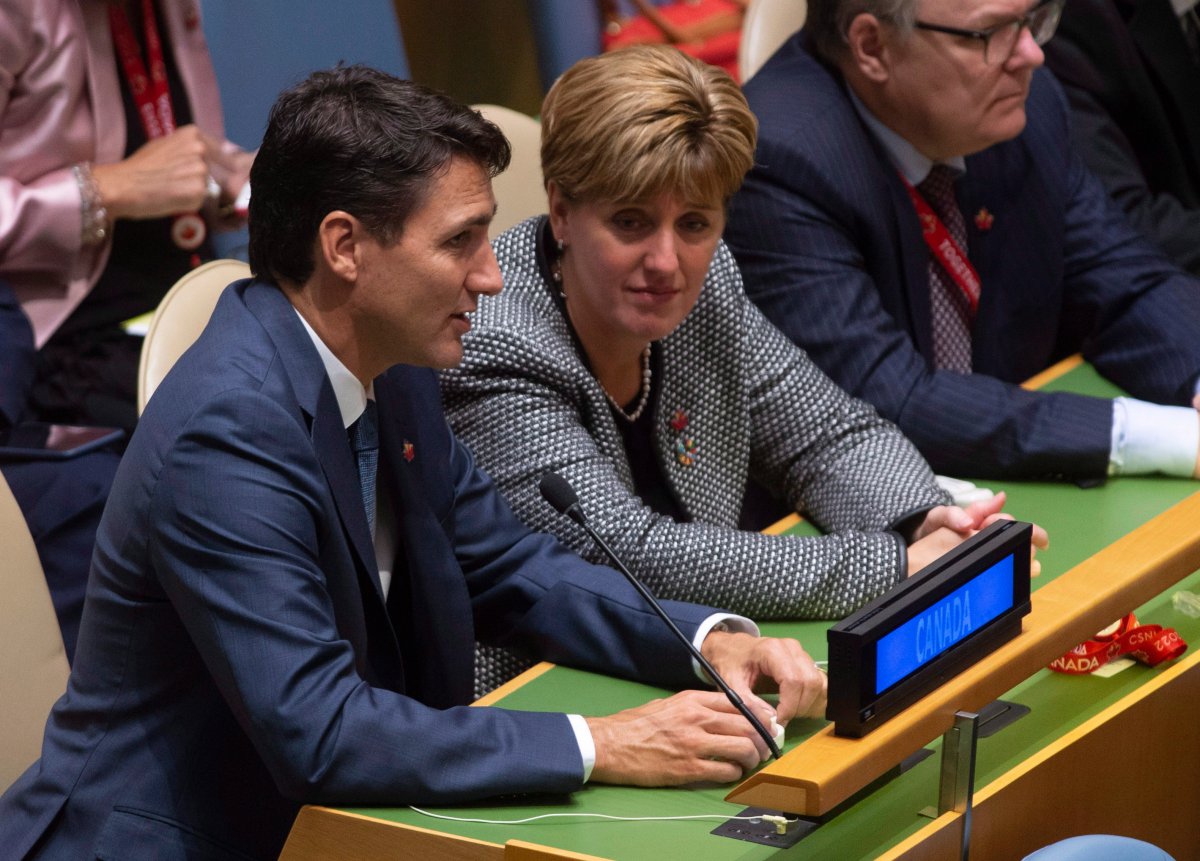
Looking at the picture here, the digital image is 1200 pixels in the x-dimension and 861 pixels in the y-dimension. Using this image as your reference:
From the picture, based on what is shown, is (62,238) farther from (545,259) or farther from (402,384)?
(402,384)

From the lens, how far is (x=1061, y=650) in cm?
147

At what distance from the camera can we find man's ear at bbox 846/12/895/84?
2549 millimetres

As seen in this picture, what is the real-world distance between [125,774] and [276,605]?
0.28m

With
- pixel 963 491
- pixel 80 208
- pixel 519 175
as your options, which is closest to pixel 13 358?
pixel 80 208

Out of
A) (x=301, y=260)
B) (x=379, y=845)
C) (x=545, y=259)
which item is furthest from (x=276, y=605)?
(x=545, y=259)

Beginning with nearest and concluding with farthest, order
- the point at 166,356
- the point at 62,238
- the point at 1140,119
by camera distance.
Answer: the point at 166,356 < the point at 62,238 < the point at 1140,119

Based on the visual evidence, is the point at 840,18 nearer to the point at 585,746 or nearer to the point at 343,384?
the point at 343,384

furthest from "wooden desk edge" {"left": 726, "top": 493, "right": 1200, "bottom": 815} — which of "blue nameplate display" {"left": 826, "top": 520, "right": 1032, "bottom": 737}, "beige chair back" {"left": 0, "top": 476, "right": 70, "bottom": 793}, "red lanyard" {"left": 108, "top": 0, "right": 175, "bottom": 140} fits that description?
"red lanyard" {"left": 108, "top": 0, "right": 175, "bottom": 140}

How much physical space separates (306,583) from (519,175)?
1.49 meters

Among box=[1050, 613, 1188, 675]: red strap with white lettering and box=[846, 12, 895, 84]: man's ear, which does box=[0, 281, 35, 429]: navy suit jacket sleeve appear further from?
box=[1050, 613, 1188, 675]: red strap with white lettering

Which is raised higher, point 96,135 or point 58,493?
point 96,135

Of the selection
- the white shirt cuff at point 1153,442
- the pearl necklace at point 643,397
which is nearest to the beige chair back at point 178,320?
Result: the pearl necklace at point 643,397

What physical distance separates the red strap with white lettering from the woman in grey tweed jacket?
1.02ft

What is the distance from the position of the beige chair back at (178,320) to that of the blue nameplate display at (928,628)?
1085mm
